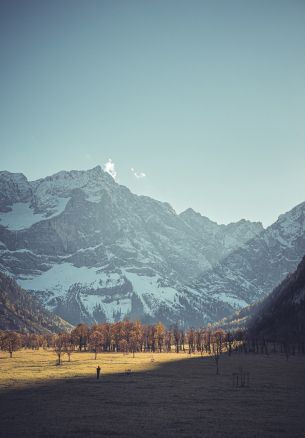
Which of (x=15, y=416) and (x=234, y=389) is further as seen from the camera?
(x=234, y=389)

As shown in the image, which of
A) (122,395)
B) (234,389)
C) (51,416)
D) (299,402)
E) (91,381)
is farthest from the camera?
(91,381)

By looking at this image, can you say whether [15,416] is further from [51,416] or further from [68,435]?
[68,435]

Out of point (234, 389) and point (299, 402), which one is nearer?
point (299, 402)

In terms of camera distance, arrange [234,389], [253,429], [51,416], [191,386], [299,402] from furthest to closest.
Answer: [191,386] → [234,389] → [299,402] → [51,416] → [253,429]

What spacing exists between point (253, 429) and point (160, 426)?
29.7ft

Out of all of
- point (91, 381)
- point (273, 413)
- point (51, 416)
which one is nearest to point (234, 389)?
point (273, 413)

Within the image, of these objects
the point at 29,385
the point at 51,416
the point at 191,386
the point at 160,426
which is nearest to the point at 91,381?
the point at 29,385

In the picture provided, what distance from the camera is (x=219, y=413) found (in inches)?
1873

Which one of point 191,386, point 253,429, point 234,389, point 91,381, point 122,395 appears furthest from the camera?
point 91,381

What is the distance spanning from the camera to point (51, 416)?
150 ft

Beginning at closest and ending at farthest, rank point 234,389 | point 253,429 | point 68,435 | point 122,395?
point 68,435 < point 253,429 < point 122,395 < point 234,389

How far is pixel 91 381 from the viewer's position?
268 ft

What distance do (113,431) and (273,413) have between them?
19.7 meters

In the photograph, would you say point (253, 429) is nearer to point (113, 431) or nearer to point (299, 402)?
point (113, 431)
